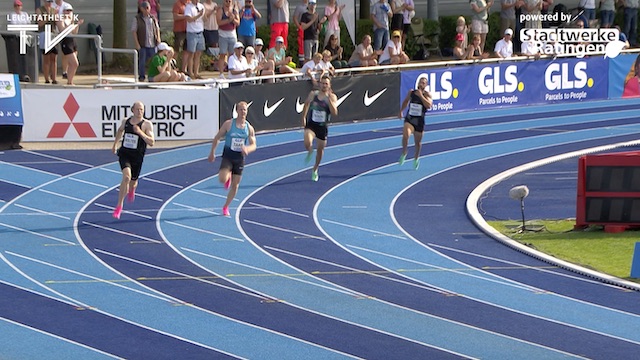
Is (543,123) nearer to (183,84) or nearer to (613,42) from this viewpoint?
(613,42)

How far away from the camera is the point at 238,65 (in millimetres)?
24297

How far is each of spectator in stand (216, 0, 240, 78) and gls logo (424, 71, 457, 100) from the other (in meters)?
4.46

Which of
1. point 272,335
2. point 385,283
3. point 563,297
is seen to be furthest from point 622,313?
point 272,335

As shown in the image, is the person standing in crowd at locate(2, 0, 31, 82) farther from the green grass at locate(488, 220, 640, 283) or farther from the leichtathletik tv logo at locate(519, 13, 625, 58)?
the leichtathletik tv logo at locate(519, 13, 625, 58)

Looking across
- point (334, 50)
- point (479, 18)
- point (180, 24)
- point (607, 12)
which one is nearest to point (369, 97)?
point (334, 50)

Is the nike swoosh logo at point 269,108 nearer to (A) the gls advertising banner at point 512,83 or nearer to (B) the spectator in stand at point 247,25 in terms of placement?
(B) the spectator in stand at point 247,25

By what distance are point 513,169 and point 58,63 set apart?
10535 millimetres

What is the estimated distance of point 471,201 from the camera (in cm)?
1884

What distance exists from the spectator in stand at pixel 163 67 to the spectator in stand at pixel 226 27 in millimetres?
1491

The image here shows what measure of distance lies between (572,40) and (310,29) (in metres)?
7.32

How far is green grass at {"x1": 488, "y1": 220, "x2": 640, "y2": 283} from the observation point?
14.8 m

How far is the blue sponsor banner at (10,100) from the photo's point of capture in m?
22.4

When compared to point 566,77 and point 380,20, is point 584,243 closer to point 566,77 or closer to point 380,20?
point 380,20

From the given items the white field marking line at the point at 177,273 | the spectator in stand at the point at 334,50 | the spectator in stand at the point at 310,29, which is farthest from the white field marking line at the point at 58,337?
the spectator in stand at the point at 310,29
